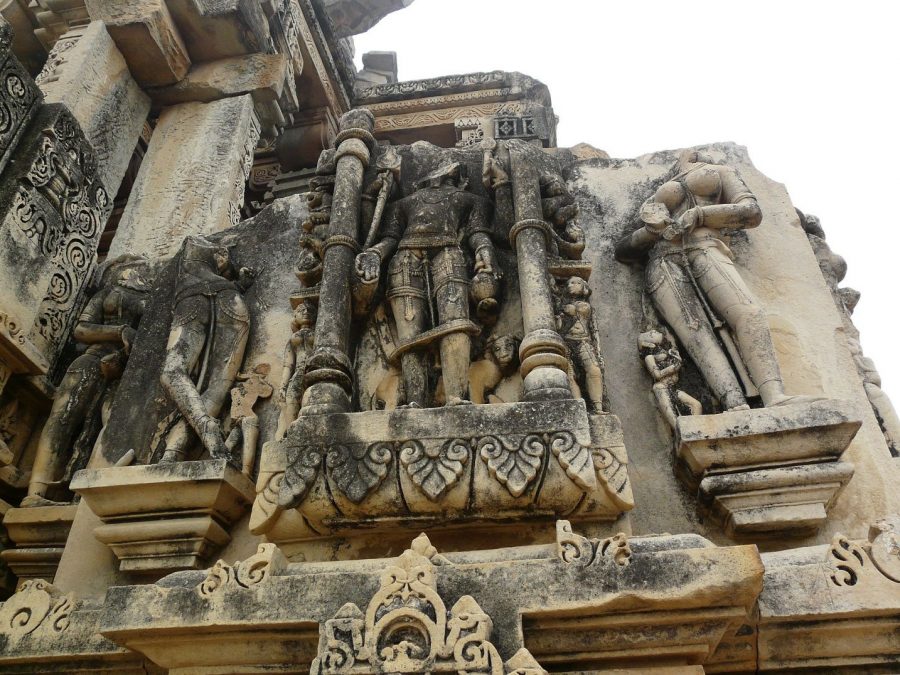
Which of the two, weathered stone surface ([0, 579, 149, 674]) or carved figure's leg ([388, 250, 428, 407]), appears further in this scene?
carved figure's leg ([388, 250, 428, 407])

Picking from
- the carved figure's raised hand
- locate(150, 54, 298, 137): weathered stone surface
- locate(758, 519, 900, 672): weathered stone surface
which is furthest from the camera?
locate(150, 54, 298, 137): weathered stone surface

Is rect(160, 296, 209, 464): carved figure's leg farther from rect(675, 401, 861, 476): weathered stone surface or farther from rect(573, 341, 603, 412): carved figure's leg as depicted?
rect(675, 401, 861, 476): weathered stone surface

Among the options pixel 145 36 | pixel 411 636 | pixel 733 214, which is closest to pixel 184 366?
pixel 411 636

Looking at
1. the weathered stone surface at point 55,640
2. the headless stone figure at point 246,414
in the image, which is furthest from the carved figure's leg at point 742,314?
the weathered stone surface at point 55,640

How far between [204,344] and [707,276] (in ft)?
10.8

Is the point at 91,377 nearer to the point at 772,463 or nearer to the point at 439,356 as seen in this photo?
the point at 439,356

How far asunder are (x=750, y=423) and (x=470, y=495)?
151cm

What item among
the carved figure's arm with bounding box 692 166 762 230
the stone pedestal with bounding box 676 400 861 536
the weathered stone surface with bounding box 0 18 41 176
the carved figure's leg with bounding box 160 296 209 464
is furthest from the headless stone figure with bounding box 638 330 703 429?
the weathered stone surface with bounding box 0 18 41 176

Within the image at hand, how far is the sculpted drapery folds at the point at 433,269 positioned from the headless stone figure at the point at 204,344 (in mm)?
1167

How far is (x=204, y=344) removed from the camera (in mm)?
4742

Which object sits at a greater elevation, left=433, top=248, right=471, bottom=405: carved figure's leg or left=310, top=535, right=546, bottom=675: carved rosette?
left=433, top=248, right=471, bottom=405: carved figure's leg

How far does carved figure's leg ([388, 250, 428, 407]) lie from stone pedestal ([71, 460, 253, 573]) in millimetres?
1123

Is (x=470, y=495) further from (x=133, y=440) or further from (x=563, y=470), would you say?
(x=133, y=440)

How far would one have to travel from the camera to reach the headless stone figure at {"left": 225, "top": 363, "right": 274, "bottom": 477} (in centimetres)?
423
